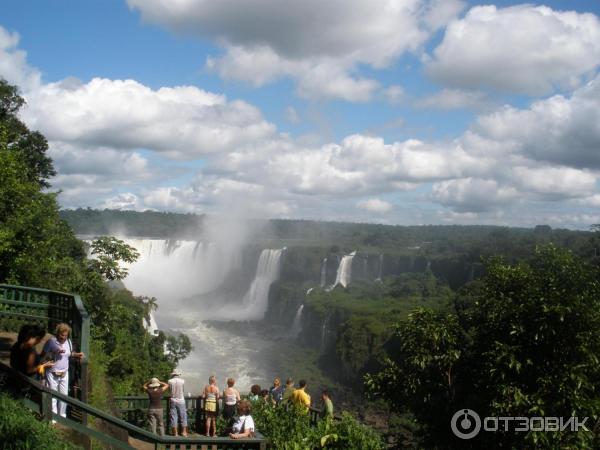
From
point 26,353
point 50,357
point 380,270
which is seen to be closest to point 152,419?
point 50,357

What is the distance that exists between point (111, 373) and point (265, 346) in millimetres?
38703

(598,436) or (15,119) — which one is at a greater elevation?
(15,119)

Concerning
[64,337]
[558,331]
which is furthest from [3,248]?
[558,331]

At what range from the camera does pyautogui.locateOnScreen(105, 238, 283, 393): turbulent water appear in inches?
2018

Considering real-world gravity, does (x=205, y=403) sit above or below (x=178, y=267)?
above

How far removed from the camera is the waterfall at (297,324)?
60.7m

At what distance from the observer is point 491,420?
7.26 m

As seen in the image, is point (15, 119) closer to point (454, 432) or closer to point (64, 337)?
point (64, 337)

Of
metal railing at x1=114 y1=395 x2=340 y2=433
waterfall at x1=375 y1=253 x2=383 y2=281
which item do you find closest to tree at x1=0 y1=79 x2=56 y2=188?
metal railing at x1=114 y1=395 x2=340 y2=433

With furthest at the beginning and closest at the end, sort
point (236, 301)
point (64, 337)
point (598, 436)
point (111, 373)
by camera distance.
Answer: point (236, 301), point (111, 373), point (598, 436), point (64, 337)

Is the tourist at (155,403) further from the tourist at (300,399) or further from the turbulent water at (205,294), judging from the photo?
the turbulent water at (205,294)

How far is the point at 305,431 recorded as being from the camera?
7668mm

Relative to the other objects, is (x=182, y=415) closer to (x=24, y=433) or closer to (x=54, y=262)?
(x=24, y=433)

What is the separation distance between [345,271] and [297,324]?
44.9 ft
